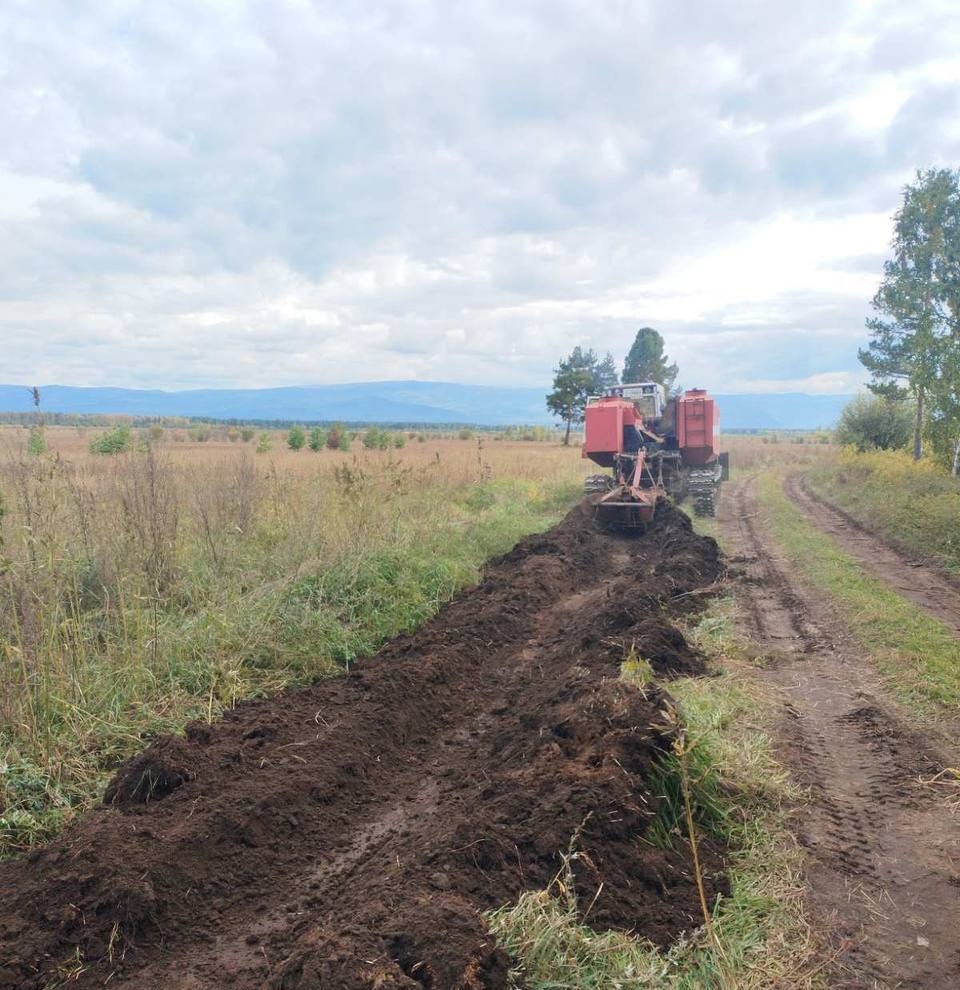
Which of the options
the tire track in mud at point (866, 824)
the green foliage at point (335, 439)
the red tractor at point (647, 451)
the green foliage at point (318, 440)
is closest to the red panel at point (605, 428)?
the red tractor at point (647, 451)

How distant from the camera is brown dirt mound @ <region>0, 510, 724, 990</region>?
3.08m

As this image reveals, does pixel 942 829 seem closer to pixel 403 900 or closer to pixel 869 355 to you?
pixel 403 900

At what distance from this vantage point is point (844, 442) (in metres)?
29.8

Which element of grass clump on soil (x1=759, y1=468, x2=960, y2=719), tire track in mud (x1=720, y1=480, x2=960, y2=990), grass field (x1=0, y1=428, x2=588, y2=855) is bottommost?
tire track in mud (x1=720, y1=480, x2=960, y2=990)

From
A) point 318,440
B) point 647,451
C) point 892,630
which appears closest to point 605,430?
point 647,451

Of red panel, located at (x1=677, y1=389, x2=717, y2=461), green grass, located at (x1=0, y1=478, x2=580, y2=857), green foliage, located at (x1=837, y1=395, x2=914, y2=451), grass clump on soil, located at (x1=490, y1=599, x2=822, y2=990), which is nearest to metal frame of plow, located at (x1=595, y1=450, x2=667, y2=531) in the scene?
red panel, located at (x1=677, y1=389, x2=717, y2=461)

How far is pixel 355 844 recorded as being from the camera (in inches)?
163

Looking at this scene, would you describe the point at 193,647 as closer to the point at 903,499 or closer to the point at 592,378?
the point at 903,499

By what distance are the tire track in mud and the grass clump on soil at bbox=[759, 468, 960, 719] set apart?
0.77 ft

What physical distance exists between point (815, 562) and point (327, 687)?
8.45 m

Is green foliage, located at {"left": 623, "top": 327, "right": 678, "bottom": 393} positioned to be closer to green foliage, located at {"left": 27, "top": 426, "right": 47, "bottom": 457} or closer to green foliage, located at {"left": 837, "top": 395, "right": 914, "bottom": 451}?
green foliage, located at {"left": 837, "top": 395, "right": 914, "bottom": 451}

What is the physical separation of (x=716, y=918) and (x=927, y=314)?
66.1 ft

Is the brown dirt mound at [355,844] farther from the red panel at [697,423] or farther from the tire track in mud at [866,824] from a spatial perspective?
Result: the red panel at [697,423]

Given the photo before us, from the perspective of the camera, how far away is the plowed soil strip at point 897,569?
8.95m
